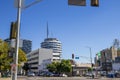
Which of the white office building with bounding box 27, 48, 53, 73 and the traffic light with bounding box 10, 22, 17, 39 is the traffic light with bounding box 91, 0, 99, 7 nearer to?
the traffic light with bounding box 10, 22, 17, 39

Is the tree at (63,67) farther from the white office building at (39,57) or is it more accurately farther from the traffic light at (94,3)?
the traffic light at (94,3)

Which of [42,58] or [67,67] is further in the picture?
[42,58]

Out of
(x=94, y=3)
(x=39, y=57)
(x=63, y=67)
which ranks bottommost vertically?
(x=63, y=67)

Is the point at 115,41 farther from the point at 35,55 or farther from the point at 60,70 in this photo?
the point at 60,70

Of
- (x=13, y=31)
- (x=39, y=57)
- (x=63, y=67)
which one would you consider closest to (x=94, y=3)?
(x=13, y=31)

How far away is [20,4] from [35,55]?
16580 cm

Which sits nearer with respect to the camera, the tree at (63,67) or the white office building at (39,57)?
the tree at (63,67)

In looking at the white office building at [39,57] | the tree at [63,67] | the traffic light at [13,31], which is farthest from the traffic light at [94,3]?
the white office building at [39,57]

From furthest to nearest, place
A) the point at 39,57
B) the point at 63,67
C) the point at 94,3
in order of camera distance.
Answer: the point at 39,57 < the point at 63,67 < the point at 94,3

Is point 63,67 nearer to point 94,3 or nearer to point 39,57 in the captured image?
point 39,57

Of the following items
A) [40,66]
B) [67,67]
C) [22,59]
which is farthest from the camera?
[40,66]

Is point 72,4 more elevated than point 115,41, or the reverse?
point 115,41

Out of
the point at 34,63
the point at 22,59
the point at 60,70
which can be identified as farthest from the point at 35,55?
the point at 22,59

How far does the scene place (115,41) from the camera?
182m
